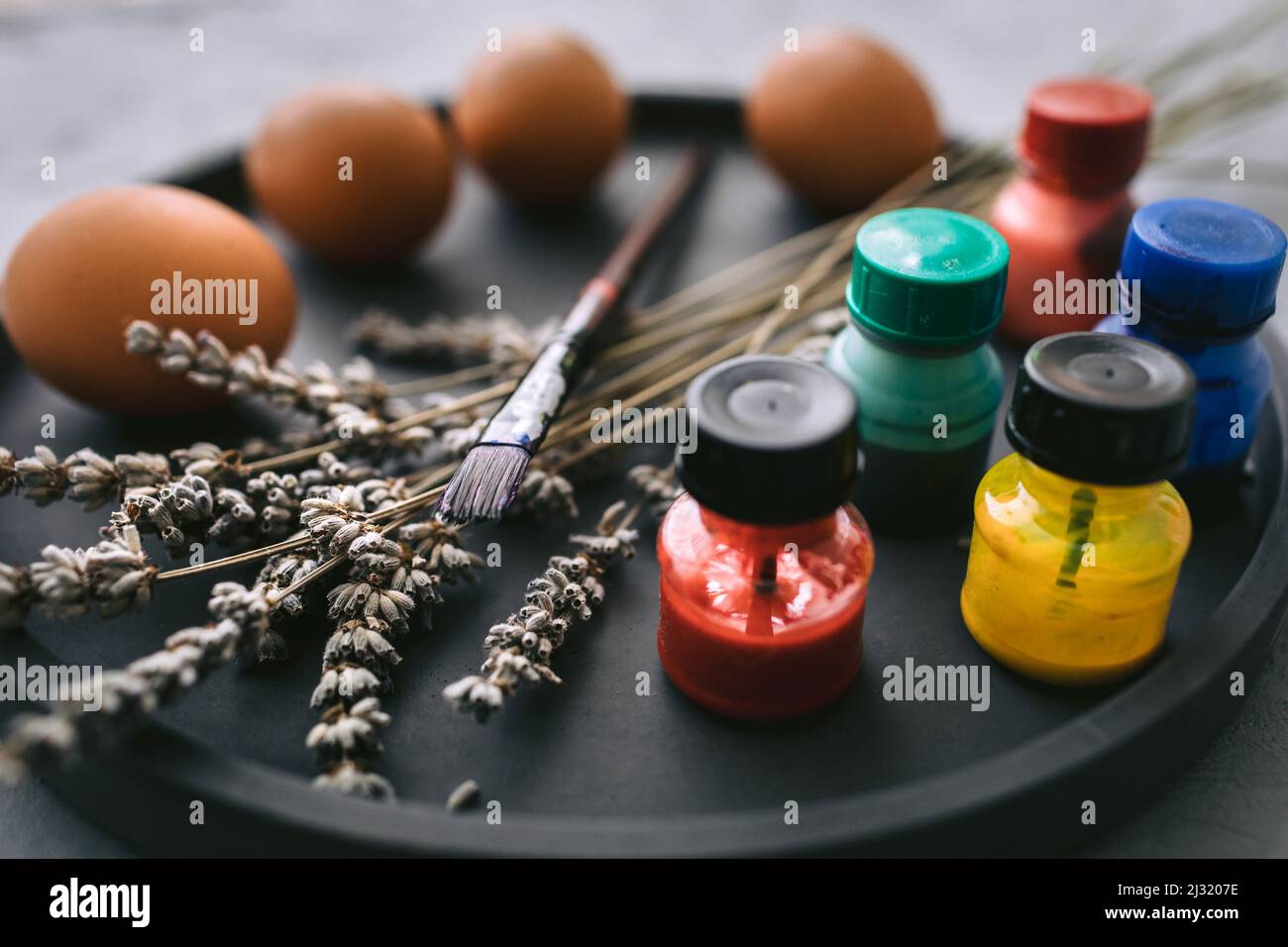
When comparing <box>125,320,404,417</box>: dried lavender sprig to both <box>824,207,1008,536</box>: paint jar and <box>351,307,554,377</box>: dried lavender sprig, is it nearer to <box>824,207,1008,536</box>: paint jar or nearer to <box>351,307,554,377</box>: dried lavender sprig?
<box>351,307,554,377</box>: dried lavender sprig

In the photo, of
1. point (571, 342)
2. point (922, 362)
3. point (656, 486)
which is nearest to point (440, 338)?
point (571, 342)

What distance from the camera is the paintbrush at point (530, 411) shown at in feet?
2.11

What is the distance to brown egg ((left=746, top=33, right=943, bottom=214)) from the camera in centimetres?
101

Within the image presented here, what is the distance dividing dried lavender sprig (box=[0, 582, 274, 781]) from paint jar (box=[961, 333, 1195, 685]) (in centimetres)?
39

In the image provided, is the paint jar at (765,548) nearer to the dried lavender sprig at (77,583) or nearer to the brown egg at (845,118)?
the dried lavender sprig at (77,583)

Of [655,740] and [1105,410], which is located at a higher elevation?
[1105,410]

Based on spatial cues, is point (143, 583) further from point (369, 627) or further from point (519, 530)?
point (519, 530)

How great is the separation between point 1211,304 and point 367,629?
19.5 inches

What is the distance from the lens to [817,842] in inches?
20.1

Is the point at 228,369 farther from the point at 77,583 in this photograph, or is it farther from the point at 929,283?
the point at 929,283

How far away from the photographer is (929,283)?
25.2 inches

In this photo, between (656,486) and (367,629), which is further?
(656,486)

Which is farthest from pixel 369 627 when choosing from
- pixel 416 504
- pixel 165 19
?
pixel 165 19

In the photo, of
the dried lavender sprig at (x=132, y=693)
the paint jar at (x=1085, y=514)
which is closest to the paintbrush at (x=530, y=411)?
the dried lavender sprig at (x=132, y=693)
